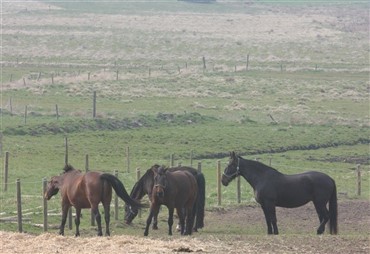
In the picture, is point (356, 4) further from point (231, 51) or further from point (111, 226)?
point (111, 226)

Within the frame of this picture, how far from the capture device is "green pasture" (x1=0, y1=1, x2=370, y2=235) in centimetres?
3456

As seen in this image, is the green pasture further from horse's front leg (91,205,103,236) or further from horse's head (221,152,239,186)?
horse's front leg (91,205,103,236)

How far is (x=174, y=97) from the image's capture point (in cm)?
5791

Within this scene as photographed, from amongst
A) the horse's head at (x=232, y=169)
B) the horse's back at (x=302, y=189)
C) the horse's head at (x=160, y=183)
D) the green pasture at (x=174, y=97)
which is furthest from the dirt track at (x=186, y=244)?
the green pasture at (x=174, y=97)

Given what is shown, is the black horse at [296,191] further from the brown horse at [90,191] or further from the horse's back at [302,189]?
the brown horse at [90,191]

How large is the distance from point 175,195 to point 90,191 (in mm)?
1803

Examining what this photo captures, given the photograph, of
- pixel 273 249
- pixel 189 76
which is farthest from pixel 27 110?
pixel 273 249

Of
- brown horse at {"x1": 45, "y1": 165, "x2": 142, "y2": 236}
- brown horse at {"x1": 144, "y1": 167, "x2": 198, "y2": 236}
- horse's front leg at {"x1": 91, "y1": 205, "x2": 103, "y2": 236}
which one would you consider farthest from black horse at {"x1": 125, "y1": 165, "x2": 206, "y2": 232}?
horse's front leg at {"x1": 91, "y1": 205, "x2": 103, "y2": 236}

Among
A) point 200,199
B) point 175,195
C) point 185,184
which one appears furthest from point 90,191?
point 200,199

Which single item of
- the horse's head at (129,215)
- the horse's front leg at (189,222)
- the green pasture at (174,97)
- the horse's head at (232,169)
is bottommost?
the green pasture at (174,97)

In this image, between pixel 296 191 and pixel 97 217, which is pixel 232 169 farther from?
pixel 97 217

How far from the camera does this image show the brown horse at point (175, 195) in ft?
64.7

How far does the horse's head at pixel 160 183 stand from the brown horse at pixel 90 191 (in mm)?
487

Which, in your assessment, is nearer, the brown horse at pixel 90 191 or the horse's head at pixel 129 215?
the brown horse at pixel 90 191
